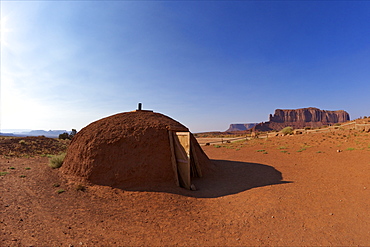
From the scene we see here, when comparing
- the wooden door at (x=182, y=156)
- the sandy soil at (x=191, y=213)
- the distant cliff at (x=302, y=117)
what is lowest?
the sandy soil at (x=191, y=213)

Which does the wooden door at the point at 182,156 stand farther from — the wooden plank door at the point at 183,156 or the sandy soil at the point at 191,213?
the sandy soil at the point at 191,213

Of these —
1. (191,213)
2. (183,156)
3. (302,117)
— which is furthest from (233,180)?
(302,117)

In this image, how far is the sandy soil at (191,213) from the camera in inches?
154

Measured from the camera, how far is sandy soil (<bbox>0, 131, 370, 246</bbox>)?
392 cm

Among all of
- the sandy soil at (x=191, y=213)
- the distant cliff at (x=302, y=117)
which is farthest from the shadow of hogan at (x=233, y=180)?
the distant cliff at (x=302, y=117)

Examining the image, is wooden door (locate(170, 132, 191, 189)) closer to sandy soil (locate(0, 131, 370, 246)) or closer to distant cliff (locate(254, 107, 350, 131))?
sandy soil (locate(0, 131, 370, 246))

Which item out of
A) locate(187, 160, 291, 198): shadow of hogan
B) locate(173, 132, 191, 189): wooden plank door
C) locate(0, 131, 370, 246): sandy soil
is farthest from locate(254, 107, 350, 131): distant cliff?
locate(173, 132, 191, 189): wooden plank door

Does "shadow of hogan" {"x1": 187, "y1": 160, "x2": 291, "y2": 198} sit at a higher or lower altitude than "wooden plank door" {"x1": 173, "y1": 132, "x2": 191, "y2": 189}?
lower

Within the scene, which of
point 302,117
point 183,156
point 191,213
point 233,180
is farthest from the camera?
point 302,117

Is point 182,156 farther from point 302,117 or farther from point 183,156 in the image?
point 302,117

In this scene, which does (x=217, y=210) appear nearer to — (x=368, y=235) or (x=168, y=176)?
(x=168, y=176)

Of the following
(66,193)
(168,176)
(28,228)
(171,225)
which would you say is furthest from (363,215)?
(66,193)

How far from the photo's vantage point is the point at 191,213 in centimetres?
511

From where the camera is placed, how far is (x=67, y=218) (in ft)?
15.2
